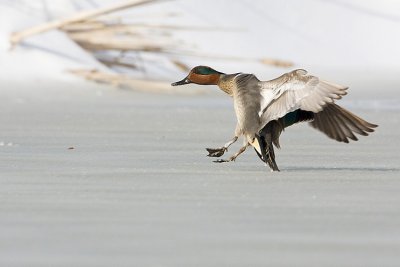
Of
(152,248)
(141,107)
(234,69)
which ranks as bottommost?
(234,69)

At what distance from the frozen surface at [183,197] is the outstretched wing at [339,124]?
0.14 metres

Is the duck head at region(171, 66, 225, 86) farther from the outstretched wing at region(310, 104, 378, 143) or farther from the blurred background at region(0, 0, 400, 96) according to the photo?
the blurred background at region(0, 0, 400, 96)

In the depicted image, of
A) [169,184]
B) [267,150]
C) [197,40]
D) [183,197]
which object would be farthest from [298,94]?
[197,40]

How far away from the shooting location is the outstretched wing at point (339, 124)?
21.7 ft

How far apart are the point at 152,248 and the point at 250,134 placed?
7.85 feet

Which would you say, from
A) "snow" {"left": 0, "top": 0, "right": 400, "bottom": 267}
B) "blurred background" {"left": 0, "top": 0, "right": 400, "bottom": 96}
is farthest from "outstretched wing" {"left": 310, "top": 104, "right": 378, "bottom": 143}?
"blurred background" {"left": 0, "top": 0, "right": 400, "bottom": 96}

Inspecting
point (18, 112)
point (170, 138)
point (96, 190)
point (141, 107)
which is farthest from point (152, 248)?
point (141, 107)

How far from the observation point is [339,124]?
663 centimetres

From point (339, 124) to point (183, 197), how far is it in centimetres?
175

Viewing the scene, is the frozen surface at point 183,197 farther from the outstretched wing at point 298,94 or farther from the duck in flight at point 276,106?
the outstretched wing at point 298,94

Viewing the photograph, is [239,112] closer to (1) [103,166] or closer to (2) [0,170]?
(1) [103,166]

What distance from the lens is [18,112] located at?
9312 millimetres

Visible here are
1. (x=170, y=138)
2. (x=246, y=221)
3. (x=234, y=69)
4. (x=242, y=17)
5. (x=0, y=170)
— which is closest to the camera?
(x=246, y=221)

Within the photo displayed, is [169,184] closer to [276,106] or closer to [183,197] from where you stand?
[183,197]
